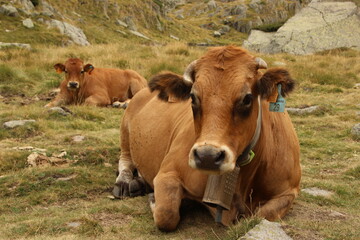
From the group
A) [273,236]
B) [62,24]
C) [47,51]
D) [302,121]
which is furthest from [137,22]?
[273,236]

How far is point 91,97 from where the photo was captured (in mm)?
13500

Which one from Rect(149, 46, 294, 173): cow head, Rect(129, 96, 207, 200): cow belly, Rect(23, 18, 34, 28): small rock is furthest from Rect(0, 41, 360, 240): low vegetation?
Rect(23, 18, 34, 28): small rock

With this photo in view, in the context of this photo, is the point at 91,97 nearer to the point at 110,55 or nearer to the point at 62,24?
the point at 110,55

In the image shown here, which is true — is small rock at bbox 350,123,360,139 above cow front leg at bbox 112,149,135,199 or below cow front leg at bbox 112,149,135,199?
above

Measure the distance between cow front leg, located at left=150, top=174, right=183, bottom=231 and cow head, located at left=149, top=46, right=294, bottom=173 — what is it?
2.80 ft

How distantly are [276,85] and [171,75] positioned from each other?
42.4 inches

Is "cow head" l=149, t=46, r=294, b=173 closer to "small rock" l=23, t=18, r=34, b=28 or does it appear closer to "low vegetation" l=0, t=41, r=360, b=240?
"low vegetation" l=0, t=41, r=360, b=240

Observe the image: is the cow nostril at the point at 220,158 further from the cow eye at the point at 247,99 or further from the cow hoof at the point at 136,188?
the cow hoof at the point at 136,188

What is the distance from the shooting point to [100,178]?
6.44m

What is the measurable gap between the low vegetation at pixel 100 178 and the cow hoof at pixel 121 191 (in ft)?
0.54

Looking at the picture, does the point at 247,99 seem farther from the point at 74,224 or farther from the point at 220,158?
the point at 74,224

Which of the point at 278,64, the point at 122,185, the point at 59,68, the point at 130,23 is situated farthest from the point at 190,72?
the point at 130,23

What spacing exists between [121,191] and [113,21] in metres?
42.5

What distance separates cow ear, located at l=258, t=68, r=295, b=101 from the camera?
4.11m
